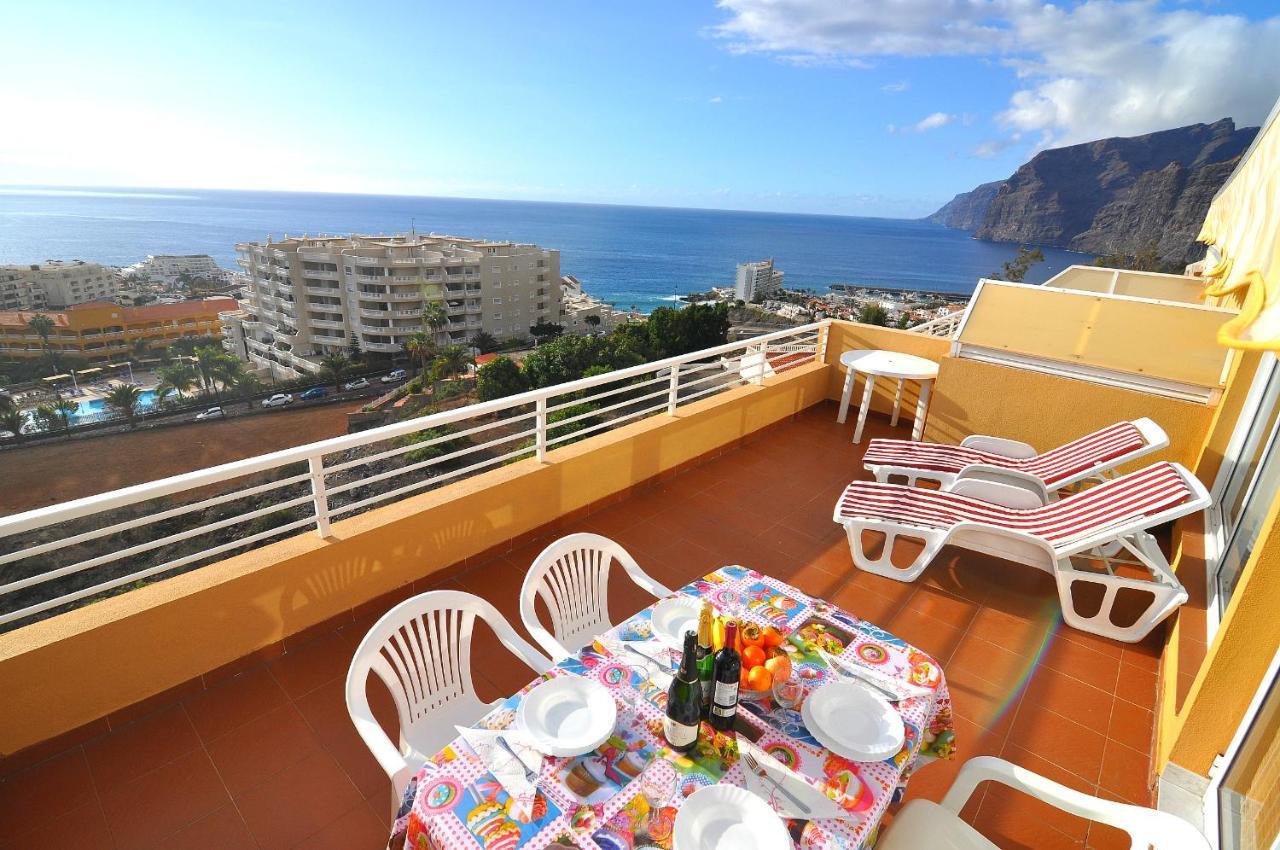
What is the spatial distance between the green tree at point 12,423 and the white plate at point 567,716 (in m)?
42.1

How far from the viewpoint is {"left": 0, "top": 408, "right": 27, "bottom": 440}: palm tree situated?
29469 millimetres

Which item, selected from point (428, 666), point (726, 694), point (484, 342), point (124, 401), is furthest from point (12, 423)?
point (726, 694)

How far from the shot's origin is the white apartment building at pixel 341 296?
53656 mm

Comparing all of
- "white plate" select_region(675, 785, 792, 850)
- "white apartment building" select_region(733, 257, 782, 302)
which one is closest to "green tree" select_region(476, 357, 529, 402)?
"white plate" select_region(675, 785, 792, 850)

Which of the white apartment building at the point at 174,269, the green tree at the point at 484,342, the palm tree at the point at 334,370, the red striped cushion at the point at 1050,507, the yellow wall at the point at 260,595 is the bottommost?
the palm tree at the point at 334,370

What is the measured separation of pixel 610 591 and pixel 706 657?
198cm

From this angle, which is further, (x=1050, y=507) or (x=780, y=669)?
(x=1050, y=507)

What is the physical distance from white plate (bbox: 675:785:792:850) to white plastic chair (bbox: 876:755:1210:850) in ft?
1.82

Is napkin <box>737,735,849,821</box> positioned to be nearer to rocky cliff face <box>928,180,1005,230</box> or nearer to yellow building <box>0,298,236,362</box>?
yellow building <box>0,298,236,362</box>

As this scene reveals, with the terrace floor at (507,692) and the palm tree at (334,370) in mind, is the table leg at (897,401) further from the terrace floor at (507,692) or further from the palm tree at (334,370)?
the palm tree at (334,370)

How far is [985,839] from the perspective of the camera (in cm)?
157

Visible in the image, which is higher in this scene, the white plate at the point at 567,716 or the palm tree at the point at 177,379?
the white plate at the point at 567,716

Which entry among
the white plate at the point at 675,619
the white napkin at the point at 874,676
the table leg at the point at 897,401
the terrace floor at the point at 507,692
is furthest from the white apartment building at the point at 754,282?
the white napkin at the point at 874,676

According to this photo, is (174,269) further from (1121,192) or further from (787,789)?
(1121,192)
